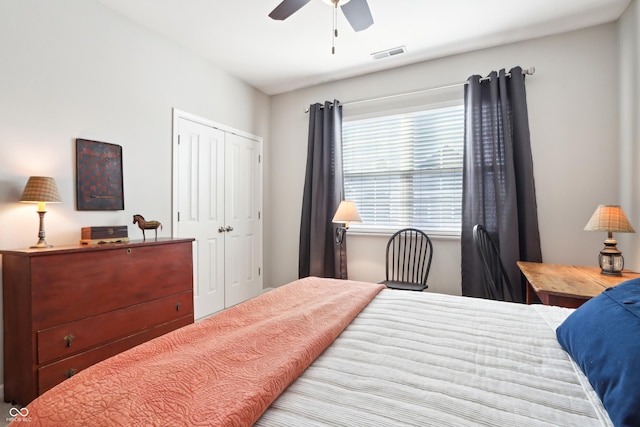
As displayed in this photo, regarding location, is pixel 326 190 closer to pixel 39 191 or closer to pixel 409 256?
pixel 409 256

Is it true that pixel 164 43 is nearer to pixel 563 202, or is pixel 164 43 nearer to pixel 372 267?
pixel 372 267

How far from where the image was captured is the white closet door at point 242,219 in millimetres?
3555

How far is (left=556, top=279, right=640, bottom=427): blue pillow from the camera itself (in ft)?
2.09

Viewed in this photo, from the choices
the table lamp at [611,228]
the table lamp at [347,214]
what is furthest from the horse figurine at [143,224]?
the table lamp at [611,228]

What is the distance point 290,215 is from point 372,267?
4.25 ft

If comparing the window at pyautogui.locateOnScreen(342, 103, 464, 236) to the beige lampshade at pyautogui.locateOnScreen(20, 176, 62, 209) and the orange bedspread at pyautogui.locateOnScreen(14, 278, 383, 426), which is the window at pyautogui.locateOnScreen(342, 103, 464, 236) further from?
the beige lampshade at pyautogui.locateOnScreen(20, 176, 62, 209)

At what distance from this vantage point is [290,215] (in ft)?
13.4

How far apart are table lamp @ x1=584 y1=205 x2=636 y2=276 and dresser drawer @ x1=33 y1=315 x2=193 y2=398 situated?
3.20m

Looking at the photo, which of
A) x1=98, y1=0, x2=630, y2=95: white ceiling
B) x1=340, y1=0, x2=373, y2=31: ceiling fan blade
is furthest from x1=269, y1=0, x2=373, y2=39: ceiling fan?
x1=98, y1=0, x2=630, y2=95: white ceiling

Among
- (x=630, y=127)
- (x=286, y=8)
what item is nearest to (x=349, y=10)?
(x=286, y=8)

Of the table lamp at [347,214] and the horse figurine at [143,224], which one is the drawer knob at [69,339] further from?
the table lamp at [347,214]

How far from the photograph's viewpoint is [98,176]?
7.59ft

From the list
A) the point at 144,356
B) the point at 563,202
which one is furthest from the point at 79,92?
the point at 563,202

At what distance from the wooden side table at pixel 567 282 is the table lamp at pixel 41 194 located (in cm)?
301
